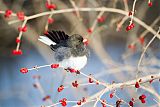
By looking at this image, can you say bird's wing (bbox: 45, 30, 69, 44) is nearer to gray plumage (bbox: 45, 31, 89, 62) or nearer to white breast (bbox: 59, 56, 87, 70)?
gray plumage (bbox: 45, 31, 89, 62)

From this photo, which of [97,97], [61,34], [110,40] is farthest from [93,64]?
[97,97]

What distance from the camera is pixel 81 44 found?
207 cm

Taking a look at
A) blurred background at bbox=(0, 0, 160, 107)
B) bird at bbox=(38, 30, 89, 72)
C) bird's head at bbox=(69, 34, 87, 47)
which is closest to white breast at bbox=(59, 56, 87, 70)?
bird at bbox=(38, 30, 89, 72)

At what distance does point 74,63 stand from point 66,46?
17 cm

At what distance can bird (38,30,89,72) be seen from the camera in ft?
6.36

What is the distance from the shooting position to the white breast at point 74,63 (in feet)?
6.29

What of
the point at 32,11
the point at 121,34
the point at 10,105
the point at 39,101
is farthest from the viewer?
the point at 121,34

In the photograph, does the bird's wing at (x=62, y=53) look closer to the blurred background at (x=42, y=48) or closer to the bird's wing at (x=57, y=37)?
the bird's wing at (x=57, y=37)

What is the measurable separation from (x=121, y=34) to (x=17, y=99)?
7.30 ft

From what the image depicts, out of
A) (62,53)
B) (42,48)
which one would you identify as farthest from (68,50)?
(42,48)

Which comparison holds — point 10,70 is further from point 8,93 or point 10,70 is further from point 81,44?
point 81,44

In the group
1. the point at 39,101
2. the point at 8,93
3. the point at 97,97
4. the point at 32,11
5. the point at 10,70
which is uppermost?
the point at 32,11

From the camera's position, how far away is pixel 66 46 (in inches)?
81.5

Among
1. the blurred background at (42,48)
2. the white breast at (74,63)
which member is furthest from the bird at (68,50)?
the blurred background at (42,48)
